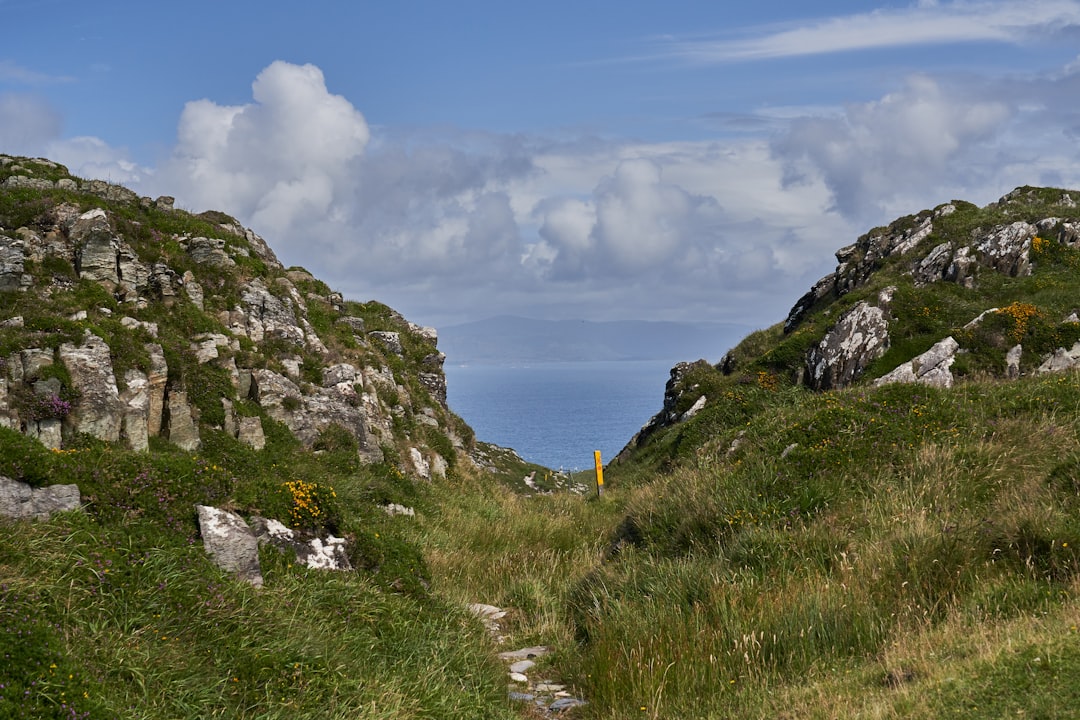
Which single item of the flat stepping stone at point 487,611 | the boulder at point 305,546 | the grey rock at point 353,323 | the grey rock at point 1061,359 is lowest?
the flat stepping stone at point 487,611

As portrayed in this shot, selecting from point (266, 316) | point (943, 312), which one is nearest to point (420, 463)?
Answer: point (266, 316)

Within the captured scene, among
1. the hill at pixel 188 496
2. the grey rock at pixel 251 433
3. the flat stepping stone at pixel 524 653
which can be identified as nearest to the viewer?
the hill at pixel 188 496

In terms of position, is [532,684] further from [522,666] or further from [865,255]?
[865,255]

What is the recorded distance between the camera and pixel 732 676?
25.8ft

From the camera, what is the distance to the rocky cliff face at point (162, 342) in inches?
599

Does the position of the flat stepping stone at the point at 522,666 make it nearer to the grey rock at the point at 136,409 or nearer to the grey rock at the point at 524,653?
the grey rock at the point at 524,653

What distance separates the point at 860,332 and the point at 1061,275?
25.4 feet

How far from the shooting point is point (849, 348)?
27.0 meters

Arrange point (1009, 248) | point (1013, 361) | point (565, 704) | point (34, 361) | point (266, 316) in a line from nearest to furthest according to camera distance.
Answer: point (565, 704) → point (34, 361) → point (1013, 361) → point (266, 316) → point (1009, 248)

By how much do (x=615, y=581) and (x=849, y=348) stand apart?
19.3 m

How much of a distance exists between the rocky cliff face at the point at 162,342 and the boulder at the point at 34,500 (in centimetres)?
721

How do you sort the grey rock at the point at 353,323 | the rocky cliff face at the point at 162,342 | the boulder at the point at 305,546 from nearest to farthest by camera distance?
the boulder at the point at 305,546, the rocky cliff face at the point at 162,342, the grey rock at the point at 353,323

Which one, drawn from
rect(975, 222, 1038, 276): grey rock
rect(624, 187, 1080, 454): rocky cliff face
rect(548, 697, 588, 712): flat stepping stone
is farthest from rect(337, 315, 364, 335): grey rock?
rect(975, 222, 1038, 276): grey rock

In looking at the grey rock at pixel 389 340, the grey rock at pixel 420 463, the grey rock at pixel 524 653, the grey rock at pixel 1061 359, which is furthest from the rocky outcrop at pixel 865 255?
the grey rock at pixel 524 653
